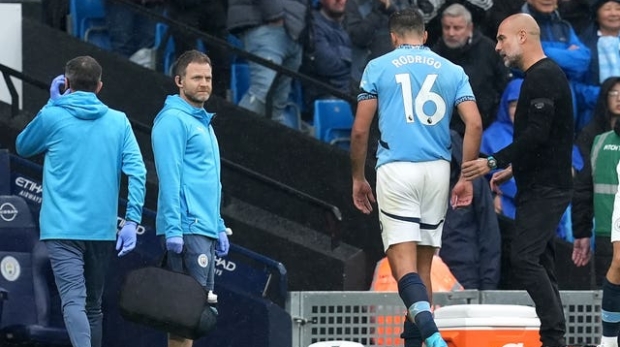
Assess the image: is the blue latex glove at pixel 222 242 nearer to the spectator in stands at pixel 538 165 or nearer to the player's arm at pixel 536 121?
the spectator in stands at pixel 538 165

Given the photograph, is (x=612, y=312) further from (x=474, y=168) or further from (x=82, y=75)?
(x=82, y=75)

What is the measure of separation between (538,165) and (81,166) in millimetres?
2904

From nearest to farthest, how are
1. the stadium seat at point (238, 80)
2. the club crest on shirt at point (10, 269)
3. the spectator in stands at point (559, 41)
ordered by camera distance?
the club crest on shirt at point (10, 269), the spectator in stands at point (559, 41), the stadium seat at point (238, 80)

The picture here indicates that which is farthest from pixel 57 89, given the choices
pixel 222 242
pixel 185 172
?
pixel 222 242

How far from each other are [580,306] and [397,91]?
2173mm

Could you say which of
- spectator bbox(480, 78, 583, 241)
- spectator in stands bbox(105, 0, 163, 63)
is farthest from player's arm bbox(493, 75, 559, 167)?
spectator in stands bbox(105, 0, 163, 63)

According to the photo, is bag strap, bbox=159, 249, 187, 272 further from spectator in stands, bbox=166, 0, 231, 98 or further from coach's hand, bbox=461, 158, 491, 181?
spectator in stands, bbox=166, 0, 231, 98

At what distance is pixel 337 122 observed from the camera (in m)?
15.8

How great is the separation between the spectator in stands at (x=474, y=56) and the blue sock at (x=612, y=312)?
12.0 ft

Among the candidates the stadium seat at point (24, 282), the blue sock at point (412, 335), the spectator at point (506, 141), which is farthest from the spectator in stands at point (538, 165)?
the stadium seat at point (24, 282)

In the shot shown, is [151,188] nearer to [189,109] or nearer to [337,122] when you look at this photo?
[337,122]

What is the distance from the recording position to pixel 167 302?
11.4 m

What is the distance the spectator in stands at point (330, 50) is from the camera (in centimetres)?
1592

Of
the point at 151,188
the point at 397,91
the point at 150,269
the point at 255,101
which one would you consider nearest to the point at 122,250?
the point at 150,269
